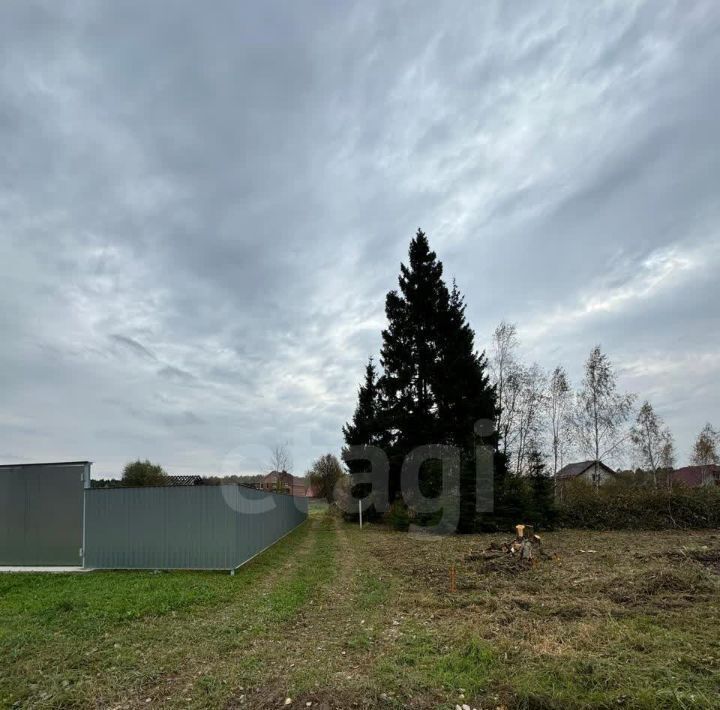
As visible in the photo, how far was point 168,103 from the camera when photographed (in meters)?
9.20

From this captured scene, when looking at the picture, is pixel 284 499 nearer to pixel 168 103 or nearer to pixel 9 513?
pixel 9 513

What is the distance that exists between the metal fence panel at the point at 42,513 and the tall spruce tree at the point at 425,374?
14848 mm

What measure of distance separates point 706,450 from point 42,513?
37.4 meters

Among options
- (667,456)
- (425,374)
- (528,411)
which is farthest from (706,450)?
(425,374)

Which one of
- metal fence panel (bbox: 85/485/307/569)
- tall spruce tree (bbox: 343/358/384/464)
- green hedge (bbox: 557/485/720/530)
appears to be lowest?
green hedge (bbox: 557/485/720/530)

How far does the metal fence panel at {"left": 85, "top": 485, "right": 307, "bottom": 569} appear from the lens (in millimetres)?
11133

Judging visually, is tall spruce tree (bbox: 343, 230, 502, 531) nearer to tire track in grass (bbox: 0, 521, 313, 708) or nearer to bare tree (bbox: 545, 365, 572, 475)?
bare tree (bbox: 545, 365, 572, 475)

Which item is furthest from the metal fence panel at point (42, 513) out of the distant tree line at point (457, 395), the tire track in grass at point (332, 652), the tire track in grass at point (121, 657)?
the distant tree line at point (457, 395)

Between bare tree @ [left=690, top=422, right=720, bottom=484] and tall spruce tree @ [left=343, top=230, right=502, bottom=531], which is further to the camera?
bare tree @ [left=690, top=422, right=720, bottom=484]

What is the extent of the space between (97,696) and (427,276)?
929 inches

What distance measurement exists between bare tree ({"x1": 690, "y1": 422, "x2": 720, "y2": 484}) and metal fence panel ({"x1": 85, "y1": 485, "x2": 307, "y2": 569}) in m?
33.4

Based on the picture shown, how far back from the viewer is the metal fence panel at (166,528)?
36.5 feet

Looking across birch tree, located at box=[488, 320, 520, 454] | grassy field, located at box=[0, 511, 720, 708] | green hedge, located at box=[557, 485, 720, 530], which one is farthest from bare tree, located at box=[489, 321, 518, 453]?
grassy field, located at box=[0, 511, 720, 708]

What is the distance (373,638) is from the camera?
5.98 m
